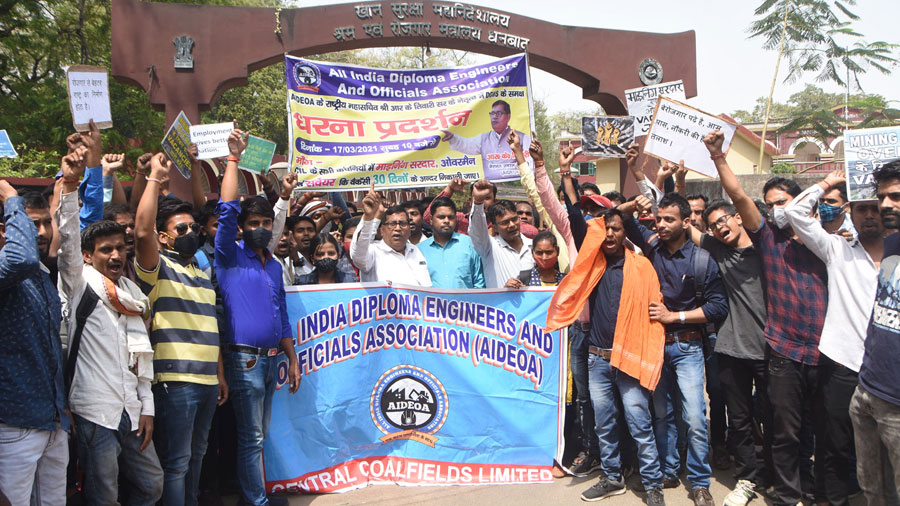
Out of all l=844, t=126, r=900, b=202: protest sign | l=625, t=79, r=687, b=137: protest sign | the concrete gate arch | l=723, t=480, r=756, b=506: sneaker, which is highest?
the concrete gate arch

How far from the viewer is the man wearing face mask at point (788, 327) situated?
394cm

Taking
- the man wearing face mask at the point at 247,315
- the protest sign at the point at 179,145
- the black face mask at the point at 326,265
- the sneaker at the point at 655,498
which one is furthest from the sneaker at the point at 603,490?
the protest sign at the point at 179,145

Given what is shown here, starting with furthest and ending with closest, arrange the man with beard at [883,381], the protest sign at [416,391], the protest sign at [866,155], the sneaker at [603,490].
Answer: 1. the protest sign at [416,391]
2. the sneaker at [603,490]
3. the protest sign at [866,155]
4. the man with beard at [883,381]

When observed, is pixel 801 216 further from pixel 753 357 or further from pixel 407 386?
pixel 407 386

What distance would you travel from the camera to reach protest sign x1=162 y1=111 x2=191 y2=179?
466cm

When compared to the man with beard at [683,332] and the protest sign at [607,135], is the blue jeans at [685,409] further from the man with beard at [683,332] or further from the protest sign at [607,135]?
the protest sign at [607,135]

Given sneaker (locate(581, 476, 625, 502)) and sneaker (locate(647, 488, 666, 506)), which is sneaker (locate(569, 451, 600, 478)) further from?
sneaker (locate(647, 488, 666, 506))

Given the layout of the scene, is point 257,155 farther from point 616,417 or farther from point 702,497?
point 702,497

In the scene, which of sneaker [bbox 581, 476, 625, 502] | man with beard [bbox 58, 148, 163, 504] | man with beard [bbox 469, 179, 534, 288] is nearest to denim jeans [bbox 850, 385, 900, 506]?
sneaker [bbox 581, 476, 625, 502]

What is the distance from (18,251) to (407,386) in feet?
8.68

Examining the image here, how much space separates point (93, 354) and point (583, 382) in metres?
3.20

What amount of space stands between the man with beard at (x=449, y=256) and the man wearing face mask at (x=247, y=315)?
5.02ft

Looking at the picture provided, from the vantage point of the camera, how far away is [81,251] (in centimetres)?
315

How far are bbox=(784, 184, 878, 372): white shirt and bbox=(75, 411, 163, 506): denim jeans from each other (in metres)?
3.92
